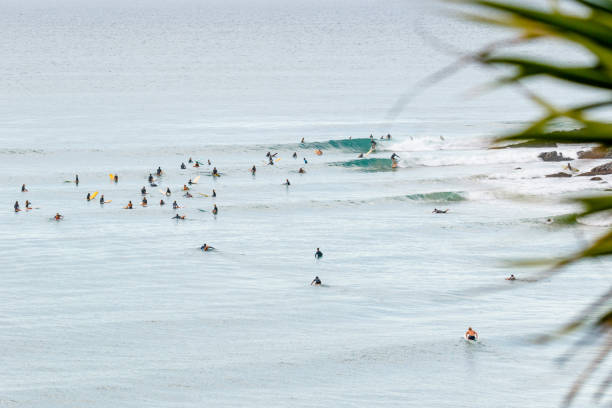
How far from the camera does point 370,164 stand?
274 feet

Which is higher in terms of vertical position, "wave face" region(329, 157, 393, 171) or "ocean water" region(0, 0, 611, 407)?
"wave face" region(329, 157, 393, 171)

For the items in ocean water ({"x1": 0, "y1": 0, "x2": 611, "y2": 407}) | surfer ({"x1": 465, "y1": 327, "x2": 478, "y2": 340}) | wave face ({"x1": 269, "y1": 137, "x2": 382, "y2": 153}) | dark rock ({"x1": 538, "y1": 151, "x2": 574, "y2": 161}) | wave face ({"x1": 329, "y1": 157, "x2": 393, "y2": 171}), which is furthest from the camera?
wave face ({"x1": 269, "y1": 137, "x2": 382, "y2": 153})

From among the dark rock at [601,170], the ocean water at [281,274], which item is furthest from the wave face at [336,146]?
the dark rock at [601,170]

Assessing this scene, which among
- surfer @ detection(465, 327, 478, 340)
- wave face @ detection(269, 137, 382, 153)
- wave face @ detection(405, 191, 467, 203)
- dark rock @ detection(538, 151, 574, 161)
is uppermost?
wave face @ detection(269, 137, 382, 153)

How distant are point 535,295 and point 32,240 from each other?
28.4m

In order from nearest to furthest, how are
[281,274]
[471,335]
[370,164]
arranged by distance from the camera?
[471,335]
[281,274]
[370,164]

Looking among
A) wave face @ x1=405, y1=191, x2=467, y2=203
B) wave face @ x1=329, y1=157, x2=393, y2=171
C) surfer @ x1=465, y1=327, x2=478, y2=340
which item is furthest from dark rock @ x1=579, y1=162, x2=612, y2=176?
surfer @ x1=465, y1=327, x2=478, y2=340

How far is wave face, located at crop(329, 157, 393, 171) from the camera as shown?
82.6 m

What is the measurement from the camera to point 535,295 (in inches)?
1817

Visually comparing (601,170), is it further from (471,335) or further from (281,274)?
(471,335)

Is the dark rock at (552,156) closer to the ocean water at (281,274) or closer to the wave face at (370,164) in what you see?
the ocean water at (281,274)

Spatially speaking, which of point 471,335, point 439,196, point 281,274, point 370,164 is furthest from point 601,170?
point 471,335

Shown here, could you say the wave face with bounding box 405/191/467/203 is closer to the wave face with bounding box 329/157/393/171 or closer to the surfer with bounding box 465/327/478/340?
the wave face with bounding box 329/157/393/171

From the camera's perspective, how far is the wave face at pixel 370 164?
271ft
